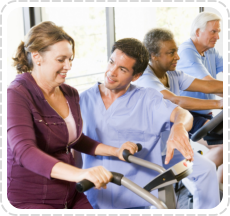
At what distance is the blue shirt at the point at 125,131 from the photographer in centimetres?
165

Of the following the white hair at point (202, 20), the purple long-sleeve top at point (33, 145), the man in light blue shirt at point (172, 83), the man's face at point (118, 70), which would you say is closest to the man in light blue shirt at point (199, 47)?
the white hair at point (202, 20)

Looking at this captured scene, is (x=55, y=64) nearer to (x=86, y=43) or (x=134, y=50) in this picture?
(x=134, y=50)

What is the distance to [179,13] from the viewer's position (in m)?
3.84

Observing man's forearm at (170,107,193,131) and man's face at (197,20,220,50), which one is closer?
man's forearm at (170,107,193,131)

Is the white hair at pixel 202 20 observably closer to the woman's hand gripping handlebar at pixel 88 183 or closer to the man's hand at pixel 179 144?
the man's hand at pixel 179 144

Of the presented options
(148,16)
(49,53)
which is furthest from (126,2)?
(148,16)

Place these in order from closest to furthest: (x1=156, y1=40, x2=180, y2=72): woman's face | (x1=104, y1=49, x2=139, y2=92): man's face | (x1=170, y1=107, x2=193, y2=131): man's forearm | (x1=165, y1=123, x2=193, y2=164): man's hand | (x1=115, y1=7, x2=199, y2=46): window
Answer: (x1=165, y1=123, x2=193, y2=164): man's hand, (x1=170, y1=107, x2=193, y2=131): man's forearm, (x1=104, y1=49, x2=139, y2=92): man's face, (x1=156, y1=40, x2=180, y2=72): woman's face, (x1=115, y1=7, x2=199, y2=46): window

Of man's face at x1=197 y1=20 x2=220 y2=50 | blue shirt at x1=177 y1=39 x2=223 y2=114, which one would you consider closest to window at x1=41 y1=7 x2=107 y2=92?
blue shirt at x1=177 y1=39 x2=223 y2=114

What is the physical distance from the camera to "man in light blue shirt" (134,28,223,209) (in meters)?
1.98

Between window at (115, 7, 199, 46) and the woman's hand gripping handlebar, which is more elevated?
window at (115, 7, 199, 46)

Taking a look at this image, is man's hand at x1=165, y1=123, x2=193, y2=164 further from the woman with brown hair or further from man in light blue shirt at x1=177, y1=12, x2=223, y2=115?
man in light blue shirt at x1=177, y1=12, x2=223, y2=115

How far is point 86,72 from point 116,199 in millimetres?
1695

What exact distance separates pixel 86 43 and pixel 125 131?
1.57m

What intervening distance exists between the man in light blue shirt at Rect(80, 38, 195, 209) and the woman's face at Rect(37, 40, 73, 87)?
370 mm
